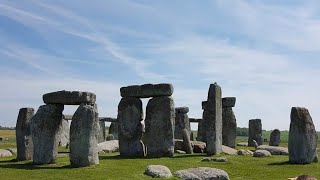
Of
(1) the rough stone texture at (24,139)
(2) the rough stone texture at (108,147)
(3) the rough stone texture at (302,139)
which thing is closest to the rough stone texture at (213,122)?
(3) the rough stone texture at (302,139)

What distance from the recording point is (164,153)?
25.9 metres

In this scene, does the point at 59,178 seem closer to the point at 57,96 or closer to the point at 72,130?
the point at 72,130

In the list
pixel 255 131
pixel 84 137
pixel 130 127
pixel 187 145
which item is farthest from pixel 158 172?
pixel 255 131

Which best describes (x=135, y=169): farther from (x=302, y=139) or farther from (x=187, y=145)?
(x=187, y=145)

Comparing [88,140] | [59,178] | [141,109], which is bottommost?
[59,178]

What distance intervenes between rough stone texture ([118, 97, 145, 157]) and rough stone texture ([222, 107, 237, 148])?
491 inches

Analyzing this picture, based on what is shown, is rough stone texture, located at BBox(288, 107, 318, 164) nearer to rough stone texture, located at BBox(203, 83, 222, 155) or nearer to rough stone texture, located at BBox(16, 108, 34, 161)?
rough stone texture, located at BBox(203, 83, 222, 155)

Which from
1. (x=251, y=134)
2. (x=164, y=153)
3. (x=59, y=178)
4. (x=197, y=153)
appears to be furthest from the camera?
(x=251, y=134)

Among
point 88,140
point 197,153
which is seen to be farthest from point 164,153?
point 88,140

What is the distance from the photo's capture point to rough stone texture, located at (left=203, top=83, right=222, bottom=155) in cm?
2684

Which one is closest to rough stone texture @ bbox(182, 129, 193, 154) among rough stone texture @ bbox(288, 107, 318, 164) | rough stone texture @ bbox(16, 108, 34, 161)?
rough stone texture @ bbox(288, 107, 318, 164)

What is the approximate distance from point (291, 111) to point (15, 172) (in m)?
13.6

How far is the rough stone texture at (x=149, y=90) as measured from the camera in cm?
2652

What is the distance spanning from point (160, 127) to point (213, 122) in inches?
124
